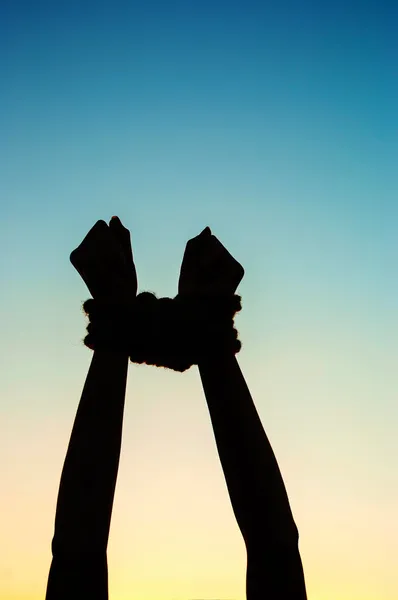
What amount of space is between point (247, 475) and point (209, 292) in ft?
4.21

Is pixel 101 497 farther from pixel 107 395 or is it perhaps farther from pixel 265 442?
pixel 265 442

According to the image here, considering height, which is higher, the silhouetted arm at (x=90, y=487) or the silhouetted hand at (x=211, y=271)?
the silhouetted hand at (x=211, y=271)

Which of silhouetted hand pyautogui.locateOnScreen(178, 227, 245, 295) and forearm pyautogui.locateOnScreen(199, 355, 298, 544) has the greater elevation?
silhouetted hand pyautogui.locateOnScreen(178, 227, 245, 295)

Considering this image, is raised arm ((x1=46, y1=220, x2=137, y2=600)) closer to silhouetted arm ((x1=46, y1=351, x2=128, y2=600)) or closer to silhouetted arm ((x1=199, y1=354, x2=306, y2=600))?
silhouetted arm ((x1=46, y1=351, x2=128, y2=600))

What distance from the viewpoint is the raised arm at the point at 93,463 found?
4.48 meters

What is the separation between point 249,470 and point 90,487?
3.35 feet

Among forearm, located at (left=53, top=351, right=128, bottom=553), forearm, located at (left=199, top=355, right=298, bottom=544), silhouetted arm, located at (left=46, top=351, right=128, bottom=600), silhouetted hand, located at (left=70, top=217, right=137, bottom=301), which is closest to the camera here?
silhouetted arm, located at (left=46, top=351, right=128, bottom=600)

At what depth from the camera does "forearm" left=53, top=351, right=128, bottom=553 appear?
15.0 feet

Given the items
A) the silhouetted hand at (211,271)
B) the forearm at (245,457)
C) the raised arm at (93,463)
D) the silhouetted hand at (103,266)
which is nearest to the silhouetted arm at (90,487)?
the raised arm at (93,463)

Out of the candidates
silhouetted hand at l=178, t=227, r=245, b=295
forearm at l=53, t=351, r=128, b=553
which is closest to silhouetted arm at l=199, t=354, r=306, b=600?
silhouetted hand at l=178, t=227, r=245, b=295

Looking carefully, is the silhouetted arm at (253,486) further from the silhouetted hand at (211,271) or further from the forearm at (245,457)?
the silhouetted hand at (211,271)

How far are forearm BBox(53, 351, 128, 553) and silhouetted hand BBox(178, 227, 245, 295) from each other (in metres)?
0.76

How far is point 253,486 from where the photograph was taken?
4863 mm

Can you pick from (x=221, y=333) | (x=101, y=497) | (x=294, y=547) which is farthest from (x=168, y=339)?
(x=294, y=547)
